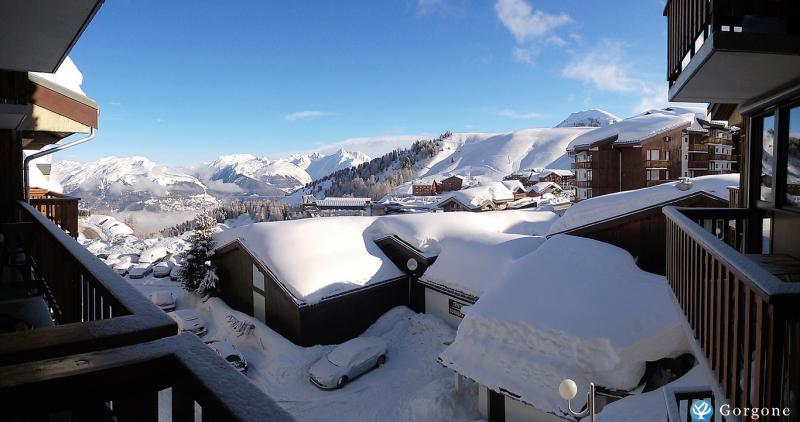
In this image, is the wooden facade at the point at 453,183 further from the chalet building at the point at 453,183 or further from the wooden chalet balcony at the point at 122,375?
the wooden chalet balcony at the point at 122,375

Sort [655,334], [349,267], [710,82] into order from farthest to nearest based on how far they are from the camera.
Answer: [349,267], [655,334], [710,82]

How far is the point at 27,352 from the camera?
1.19 metres

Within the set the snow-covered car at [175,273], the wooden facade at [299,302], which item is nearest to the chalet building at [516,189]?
the snow-covered car at [175,273]

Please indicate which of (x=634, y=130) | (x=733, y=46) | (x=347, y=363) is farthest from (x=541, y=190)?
(x=733, y=46)

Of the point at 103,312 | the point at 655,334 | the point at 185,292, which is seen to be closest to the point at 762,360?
the point at 103,312

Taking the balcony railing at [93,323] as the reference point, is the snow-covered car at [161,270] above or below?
below

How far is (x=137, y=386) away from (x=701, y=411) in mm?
5730

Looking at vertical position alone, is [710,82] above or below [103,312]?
above

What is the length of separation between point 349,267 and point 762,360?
1595cm

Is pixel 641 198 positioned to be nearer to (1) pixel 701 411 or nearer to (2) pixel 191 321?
(1) pixel 701 411

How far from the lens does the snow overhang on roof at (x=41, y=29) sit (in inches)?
115

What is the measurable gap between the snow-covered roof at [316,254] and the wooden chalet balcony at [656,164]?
61.9ft

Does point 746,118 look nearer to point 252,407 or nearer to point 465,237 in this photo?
point 252,407

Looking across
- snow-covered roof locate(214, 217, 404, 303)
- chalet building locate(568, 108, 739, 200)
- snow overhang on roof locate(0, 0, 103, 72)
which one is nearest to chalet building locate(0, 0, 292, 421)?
snow overhang on roof locate(0, 0, 103, 72)
